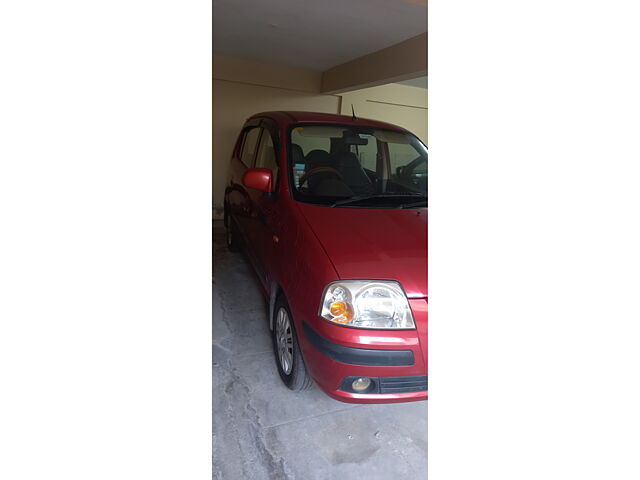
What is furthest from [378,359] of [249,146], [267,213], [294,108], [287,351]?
[294,108]

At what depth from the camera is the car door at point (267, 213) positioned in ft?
8.38

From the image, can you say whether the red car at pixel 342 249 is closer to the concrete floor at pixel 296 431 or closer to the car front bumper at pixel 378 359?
the car front bumper at pixel 378 359

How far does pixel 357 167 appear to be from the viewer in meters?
2.91

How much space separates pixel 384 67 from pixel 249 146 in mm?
3206

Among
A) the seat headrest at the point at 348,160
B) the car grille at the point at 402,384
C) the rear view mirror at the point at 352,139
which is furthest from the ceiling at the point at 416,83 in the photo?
the car grille at the point at 402,384

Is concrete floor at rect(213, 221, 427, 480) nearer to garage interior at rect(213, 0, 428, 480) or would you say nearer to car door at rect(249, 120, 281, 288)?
garage interior at rect(213, 0, 428, 480)

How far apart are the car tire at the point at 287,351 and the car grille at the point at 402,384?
1.59 feet

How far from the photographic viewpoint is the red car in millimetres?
1807

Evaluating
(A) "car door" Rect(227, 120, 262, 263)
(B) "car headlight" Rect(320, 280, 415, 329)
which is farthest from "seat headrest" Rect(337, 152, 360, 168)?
(B) "car headlight" Rect(320, 280, 415, 329)
